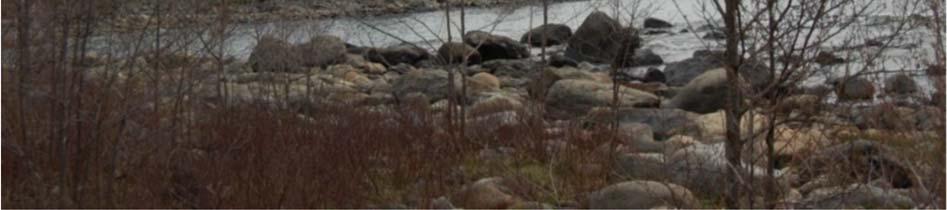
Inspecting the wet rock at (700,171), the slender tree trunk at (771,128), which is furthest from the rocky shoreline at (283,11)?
the slender tree trunk at (771,128)

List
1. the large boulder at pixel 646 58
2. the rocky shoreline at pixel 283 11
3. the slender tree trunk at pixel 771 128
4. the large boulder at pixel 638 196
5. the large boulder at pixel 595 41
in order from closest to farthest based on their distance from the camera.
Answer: the slender tree trunk at pixel 771 128, the large boulder at pixel 638 196, the rocky shoreline at pixel 283 11, the large boulder at pixel 595 41, the large boulder at pixel 646 58

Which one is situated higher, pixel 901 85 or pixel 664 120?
pixel 901 85

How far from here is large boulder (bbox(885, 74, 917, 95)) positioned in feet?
41.0

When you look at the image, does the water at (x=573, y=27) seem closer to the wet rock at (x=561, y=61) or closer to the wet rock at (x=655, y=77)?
the wet rock at (x=561, y=61)

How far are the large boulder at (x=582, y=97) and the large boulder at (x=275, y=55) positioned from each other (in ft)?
11.0

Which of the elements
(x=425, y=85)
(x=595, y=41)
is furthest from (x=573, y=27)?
(x=425, y=85)

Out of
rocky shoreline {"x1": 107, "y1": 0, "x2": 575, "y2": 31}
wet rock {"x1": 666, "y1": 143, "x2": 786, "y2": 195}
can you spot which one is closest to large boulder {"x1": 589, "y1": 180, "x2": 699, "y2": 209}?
wet rock {"x1": 666, "y1": 143, "x2": 786, "y2": 195}

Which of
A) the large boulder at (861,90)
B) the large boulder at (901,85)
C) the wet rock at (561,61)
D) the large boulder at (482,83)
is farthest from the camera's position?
the wet rock at (561,61)

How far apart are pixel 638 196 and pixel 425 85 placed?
36.0 ft

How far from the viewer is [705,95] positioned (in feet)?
54.2

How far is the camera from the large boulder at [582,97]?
15984mm

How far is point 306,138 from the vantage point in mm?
9406

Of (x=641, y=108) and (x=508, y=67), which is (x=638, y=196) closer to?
(x=641, y=108)

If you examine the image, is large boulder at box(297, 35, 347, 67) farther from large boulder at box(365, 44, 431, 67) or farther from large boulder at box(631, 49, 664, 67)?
large boulder at box(631, 49, 664, 67)
